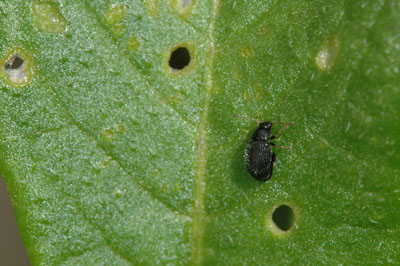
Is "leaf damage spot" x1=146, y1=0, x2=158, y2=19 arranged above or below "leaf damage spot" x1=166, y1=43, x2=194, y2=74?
above

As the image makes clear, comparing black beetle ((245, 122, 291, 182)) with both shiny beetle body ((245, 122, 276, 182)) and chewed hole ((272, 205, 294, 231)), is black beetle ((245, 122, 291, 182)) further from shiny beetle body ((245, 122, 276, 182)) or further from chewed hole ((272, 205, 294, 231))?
chewed hole ((272, 205, 294, 231))

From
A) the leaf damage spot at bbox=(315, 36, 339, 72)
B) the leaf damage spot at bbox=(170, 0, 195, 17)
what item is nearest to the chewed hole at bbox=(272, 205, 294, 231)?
the leaf damage spot at bbox=(315, 36, 339, 72)

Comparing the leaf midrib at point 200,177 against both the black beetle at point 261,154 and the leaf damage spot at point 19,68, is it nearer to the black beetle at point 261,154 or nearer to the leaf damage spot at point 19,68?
the black beetle at point 261,154

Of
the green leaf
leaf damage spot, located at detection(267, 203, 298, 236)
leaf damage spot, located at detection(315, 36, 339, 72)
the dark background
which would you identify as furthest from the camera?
the dark background

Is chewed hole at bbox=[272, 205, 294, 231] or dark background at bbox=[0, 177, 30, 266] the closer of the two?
chewed hole at bbox=[272, 205, 294, 231]

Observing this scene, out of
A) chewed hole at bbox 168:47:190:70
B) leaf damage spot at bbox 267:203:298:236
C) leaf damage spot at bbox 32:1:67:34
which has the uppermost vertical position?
chewed hole at bbox 168:47:190:70

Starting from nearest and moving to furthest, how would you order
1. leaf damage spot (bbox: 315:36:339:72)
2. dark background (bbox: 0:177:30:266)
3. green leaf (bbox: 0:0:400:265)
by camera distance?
1. leaf damage spot (bbox: 315:36:339:72)
2. green leaf (bbox: 0:0:400:265)
3. dark background (bbox: 0:177:30:266)
